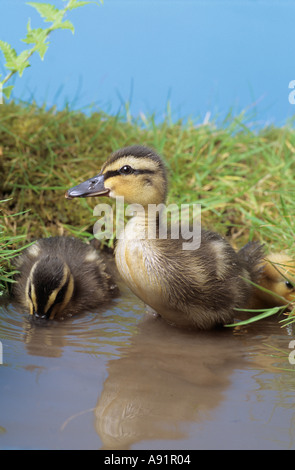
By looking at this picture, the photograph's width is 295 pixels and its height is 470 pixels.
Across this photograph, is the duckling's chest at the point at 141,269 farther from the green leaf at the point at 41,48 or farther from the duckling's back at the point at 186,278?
the green leaf at the point at 41,48

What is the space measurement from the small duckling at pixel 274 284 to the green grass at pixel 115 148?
440 mm

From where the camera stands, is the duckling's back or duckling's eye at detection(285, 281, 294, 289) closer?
the duckling's back

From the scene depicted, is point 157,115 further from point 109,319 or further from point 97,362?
point 97,362

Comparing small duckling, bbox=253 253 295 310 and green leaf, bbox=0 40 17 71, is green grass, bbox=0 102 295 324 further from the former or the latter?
green leaf, bbox=0 40 17 71

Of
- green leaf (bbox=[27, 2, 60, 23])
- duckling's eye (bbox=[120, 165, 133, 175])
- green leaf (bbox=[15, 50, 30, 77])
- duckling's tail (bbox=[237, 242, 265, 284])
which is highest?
green leaf (bbox=[27, 2, 60, 23])

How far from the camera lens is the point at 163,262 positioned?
10.4 ft

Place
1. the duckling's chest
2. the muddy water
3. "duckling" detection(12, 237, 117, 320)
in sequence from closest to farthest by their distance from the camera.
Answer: the muddy water < the duckling's chest < "duckling" detection(12, 237, 117, 320)

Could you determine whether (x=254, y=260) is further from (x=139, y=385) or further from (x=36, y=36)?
(x=36, y=36)

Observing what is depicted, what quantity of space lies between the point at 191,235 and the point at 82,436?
150 cm

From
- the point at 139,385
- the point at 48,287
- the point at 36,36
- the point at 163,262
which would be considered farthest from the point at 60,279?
the point at 36,36

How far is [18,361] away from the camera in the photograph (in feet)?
9.12

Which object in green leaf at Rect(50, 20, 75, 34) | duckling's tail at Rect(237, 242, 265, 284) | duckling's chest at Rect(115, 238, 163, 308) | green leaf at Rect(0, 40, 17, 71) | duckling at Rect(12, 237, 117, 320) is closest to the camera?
green leaf at Rect(50, 20, 75, 34)

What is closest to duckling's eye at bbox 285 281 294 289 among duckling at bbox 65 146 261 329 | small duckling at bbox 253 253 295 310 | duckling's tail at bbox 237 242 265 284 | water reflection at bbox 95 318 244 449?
small duckling at bbox 253 253 295 310

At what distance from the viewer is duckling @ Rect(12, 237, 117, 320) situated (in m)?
3.29
